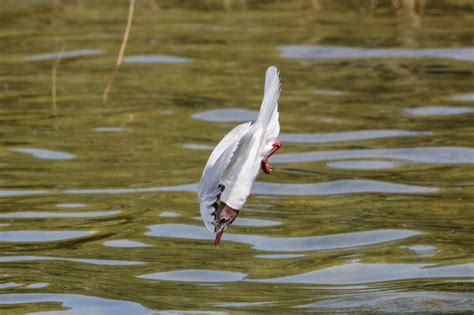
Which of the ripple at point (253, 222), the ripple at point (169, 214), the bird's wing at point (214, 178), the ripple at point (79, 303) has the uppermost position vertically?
the bird's wing at point (214, 178)

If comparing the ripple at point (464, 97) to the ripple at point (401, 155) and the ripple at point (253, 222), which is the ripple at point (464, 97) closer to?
the ripple at point (401, 155)

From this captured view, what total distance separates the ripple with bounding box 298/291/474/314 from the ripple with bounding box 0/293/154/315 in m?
0.78

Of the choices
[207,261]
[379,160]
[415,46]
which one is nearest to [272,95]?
[207,261]

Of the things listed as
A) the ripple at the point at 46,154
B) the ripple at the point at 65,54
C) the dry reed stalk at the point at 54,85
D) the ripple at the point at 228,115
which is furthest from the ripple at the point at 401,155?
the ripple at the point at 65,54

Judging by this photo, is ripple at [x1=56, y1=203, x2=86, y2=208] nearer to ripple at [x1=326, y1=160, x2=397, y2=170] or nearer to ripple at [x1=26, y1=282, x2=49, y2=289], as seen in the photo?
ripple at [x1=26, y1=282, x2=49, y2=289]

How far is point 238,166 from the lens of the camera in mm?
4969

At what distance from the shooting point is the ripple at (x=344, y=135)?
906 centimetres

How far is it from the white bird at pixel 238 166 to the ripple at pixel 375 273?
1.50 meters

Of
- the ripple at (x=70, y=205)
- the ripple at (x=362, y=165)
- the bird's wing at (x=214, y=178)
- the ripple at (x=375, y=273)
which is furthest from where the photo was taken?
the ripple at (x=362, y=165)

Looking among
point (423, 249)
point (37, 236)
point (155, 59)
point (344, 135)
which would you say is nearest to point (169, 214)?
point (37, 236)

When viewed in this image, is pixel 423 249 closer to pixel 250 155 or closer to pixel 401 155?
pixel 401 155

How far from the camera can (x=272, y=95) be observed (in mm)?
4988

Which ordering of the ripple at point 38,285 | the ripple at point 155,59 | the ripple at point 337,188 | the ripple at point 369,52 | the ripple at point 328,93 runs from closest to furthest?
the ripple at point 38,285
the ripple at point 337,188
the ripple at point 328,93
the ripple at point 369,52
the ripple at point 155,59

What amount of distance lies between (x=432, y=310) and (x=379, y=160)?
2979mm
